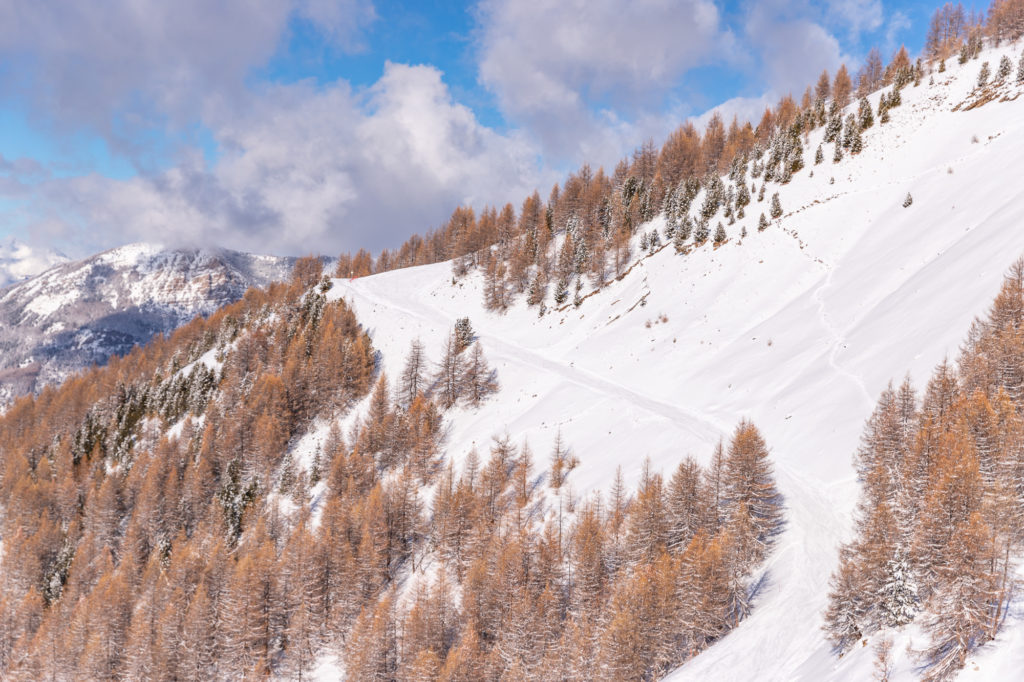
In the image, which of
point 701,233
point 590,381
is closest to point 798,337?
point 590,381

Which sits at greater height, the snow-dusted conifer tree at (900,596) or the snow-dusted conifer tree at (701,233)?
the snow-dusted conifer tree at (701,233)

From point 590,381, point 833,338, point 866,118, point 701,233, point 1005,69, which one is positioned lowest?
point 833,338

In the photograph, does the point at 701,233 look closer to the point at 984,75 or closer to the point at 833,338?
the point at 833,338

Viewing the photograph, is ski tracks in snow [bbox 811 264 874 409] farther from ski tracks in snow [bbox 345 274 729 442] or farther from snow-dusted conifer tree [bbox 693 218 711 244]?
snow-dusted conifer tree [bbox 693 218 711 244]

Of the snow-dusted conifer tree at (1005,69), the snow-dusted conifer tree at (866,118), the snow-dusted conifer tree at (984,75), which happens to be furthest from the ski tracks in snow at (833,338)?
the snow-dusted conifer tree at (984,75)

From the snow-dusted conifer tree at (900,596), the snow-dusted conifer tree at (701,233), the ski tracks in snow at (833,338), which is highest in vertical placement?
the snow-dusted conifer tree at (701,233)

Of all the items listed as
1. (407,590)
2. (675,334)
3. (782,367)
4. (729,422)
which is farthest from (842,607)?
(675,334)

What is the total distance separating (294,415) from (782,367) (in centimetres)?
8102

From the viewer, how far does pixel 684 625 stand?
109ft

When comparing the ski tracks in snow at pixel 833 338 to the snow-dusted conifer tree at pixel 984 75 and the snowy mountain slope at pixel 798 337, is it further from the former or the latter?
the snow-dusted conifer tree at pixel 984 75

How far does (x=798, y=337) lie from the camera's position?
209 ft

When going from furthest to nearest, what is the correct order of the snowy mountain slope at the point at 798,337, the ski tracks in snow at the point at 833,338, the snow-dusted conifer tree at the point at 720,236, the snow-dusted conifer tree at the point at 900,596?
the snow-dusted conifer tree at the point at 720,236, the ski tracks in snow at the point at 833,338, the snowy mountain slope at the point at 798,337, the snow-dusted conifer tree at the point at 900,596

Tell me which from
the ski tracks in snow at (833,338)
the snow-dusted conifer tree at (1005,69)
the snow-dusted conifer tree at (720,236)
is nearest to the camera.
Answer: the ski tracks in snow at (833,338)

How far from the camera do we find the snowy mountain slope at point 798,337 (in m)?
35.8
